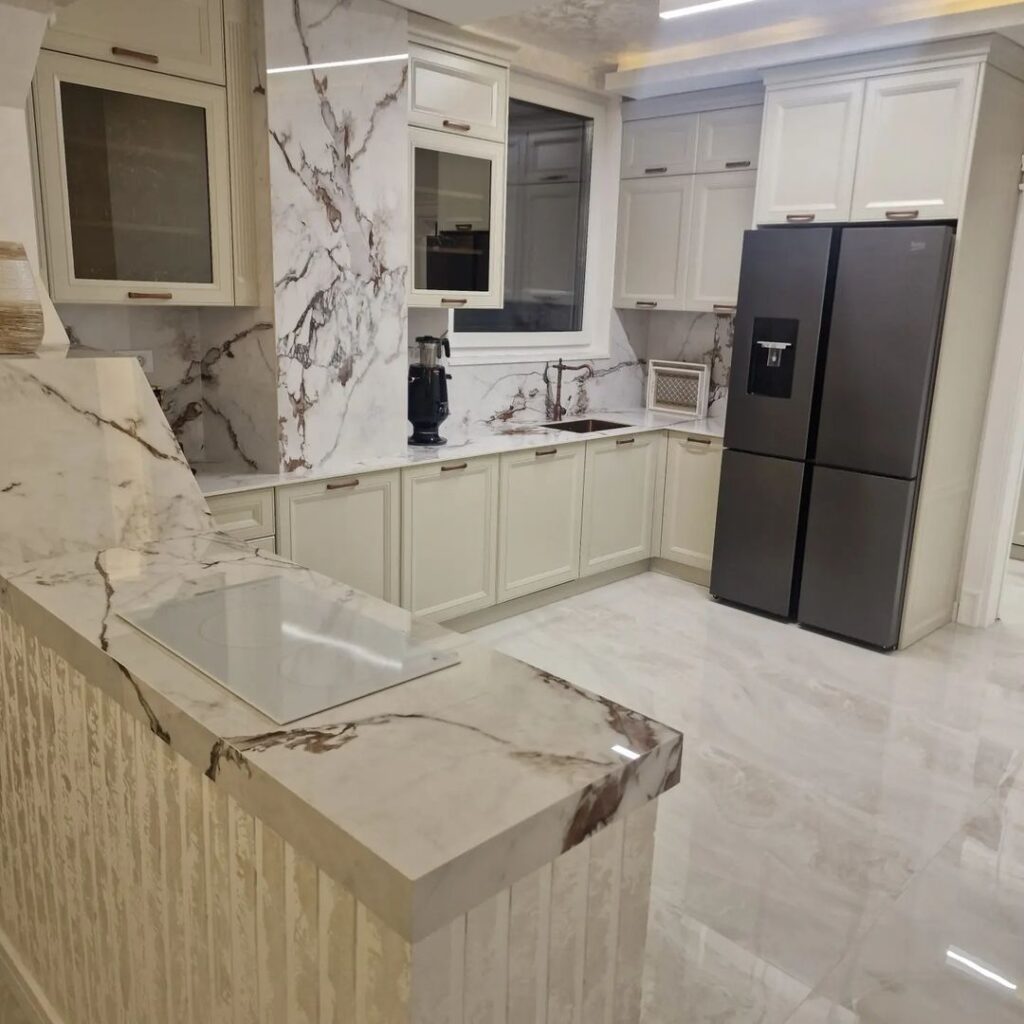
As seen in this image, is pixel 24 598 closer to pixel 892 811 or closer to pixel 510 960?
pixel 510 960

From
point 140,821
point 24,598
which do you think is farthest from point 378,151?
point 140,821

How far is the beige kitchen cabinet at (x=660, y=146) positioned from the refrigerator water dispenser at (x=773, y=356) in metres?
1.15

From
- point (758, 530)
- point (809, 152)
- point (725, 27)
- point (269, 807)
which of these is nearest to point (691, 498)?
point (758, 530)

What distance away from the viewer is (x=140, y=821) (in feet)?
4.39

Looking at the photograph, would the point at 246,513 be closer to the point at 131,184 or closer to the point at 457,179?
the point at 131,184

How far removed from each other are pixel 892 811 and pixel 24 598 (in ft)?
7.86

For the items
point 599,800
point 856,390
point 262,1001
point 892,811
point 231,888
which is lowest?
point 892,811

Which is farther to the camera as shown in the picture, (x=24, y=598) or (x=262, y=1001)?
(x=24, y=598)

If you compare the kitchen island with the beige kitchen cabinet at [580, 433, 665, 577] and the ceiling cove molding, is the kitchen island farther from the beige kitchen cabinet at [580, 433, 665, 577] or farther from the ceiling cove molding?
the ceiling cove molding

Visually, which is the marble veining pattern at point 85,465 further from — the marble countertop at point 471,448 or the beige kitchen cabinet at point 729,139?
the beige kitchen cabinet at point 729,139

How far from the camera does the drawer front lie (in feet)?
9.91

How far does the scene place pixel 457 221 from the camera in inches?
151

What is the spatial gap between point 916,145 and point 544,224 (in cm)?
184

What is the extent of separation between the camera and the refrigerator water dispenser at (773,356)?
388 centimetres
